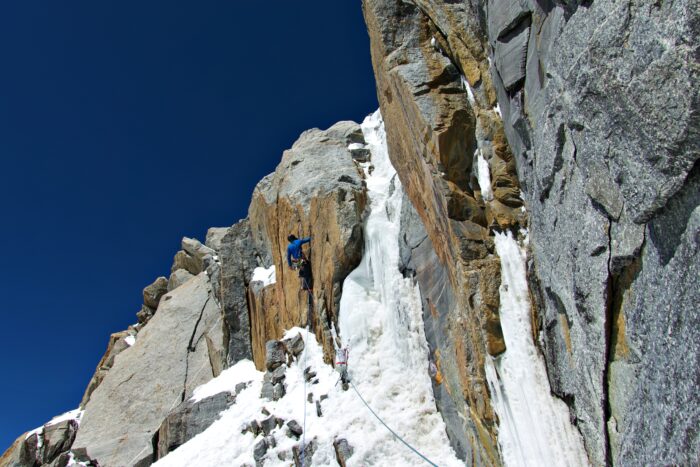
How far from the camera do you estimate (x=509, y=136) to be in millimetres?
7938

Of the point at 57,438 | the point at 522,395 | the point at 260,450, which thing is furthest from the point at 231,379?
the point at 522,395

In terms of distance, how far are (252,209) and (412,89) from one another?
43.6 feet

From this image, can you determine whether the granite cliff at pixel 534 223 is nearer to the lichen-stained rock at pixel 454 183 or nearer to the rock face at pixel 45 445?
the lichen-stained rock at pixel 454 183

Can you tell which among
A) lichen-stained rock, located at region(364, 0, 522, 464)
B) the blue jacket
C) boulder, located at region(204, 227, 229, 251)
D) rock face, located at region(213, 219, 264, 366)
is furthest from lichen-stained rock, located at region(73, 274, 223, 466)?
lichen-stained rock, located at region(364, 0, 522, 464)

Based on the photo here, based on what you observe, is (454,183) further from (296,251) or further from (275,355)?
(275,355)

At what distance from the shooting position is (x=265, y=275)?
63.5 ft

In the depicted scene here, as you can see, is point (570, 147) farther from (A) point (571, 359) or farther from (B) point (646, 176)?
(A) point (571, 359)

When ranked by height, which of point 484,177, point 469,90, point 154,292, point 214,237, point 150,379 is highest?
point 214,237

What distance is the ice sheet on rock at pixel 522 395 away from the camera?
6.13m

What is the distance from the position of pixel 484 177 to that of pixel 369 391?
19.2 feet

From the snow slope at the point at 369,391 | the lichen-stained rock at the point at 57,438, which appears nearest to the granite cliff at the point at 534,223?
the snow slope at the point at 369,391

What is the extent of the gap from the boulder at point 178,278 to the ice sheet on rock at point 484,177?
989 inches

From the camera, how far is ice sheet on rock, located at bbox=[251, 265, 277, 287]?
1842cm

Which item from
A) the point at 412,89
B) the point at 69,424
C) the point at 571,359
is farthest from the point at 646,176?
the point at 69,424
